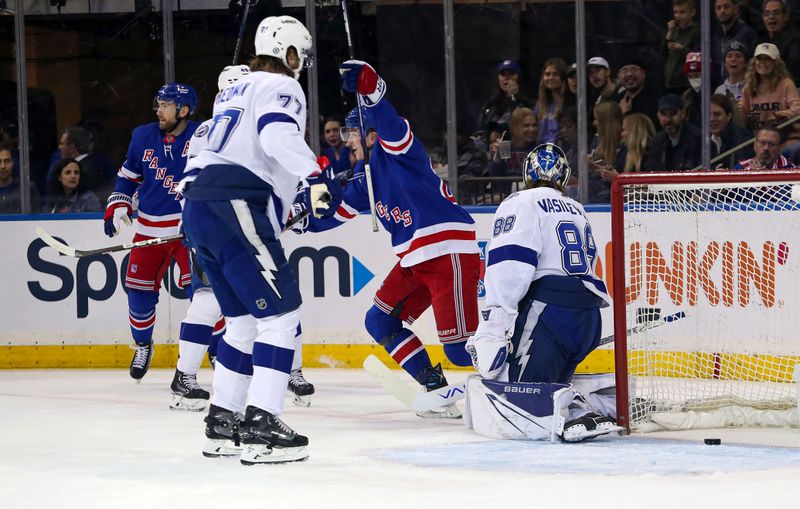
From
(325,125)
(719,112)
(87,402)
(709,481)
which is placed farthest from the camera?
(325,125)

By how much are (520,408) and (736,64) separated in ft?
10.1

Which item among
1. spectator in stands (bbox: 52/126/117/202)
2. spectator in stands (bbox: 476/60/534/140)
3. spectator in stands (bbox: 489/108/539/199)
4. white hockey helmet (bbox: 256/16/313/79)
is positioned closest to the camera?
white hockey helmet (bbox: 256/16/313/79)

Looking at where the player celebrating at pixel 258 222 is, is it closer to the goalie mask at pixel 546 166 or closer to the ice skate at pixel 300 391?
the goalie mask at pixel 546 166

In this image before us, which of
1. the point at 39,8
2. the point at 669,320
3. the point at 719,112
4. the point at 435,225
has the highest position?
the point at 39,8

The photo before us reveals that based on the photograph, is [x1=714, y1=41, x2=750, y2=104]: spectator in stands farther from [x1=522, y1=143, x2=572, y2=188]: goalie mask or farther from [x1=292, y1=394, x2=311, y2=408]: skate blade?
[x1=292, y1=394, x2=311, y2=408]: skate blade

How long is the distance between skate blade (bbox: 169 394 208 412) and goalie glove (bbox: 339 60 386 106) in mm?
1351

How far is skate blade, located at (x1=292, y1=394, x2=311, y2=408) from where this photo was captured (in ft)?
18.6

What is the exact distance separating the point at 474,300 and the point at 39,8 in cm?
363

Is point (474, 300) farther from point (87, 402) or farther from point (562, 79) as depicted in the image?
point (562, 79)

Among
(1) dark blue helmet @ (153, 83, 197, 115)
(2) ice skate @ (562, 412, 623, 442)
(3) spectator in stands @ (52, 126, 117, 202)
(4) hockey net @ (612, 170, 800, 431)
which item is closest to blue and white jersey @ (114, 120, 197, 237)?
(1) dark blue helmet @ (153, 83, 197, 115)

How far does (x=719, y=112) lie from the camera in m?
6.81

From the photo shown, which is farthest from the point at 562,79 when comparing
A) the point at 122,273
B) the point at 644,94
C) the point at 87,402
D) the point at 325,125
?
the point at 87,402

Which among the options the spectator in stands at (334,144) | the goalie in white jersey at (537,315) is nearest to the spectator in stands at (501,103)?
the spectator in stands at (334,144)

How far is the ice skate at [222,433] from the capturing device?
164 inches
